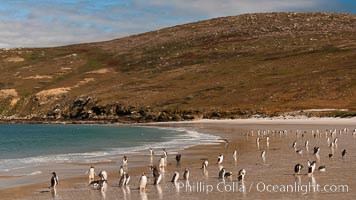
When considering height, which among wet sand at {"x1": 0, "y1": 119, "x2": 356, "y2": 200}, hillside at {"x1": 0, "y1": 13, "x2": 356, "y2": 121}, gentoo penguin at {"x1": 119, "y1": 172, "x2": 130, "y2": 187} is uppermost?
hillside at {"x1": 0, "y1": 13, "x2": 356, "y2": 121}

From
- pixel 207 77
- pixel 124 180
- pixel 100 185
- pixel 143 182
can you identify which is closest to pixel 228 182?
pixel 143 182

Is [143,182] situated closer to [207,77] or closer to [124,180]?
[124,180]

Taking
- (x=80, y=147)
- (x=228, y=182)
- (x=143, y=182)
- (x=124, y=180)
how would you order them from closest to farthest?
(x=143, y=182) → (x=124, y=180) → (x=228, y=182) → (x=80, y=147)

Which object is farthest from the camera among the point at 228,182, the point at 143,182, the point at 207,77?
the point at 207,77

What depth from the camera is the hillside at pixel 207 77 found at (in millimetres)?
110500

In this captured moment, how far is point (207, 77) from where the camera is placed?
143m

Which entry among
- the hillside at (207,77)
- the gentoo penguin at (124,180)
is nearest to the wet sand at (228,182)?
the gentoo penguin at (124,180)

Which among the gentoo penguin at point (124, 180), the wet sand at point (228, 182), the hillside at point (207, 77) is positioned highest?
the hillside at point (207, 77)

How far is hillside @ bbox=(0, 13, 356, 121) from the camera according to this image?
363 ft

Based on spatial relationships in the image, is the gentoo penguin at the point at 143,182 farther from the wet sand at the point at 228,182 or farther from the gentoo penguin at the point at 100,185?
the gentoo penguin at the point at 100,185

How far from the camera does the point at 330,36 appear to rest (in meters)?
168

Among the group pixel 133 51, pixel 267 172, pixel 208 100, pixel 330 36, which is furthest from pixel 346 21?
pixel 267 172

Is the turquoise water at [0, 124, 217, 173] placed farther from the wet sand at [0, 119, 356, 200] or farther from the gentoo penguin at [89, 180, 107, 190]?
the gentoo penguin at [89, 180, 107, 190]

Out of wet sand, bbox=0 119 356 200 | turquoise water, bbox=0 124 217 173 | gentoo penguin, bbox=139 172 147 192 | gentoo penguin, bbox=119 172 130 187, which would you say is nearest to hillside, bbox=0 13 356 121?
turquoise water, bbox=0 124 217 173
